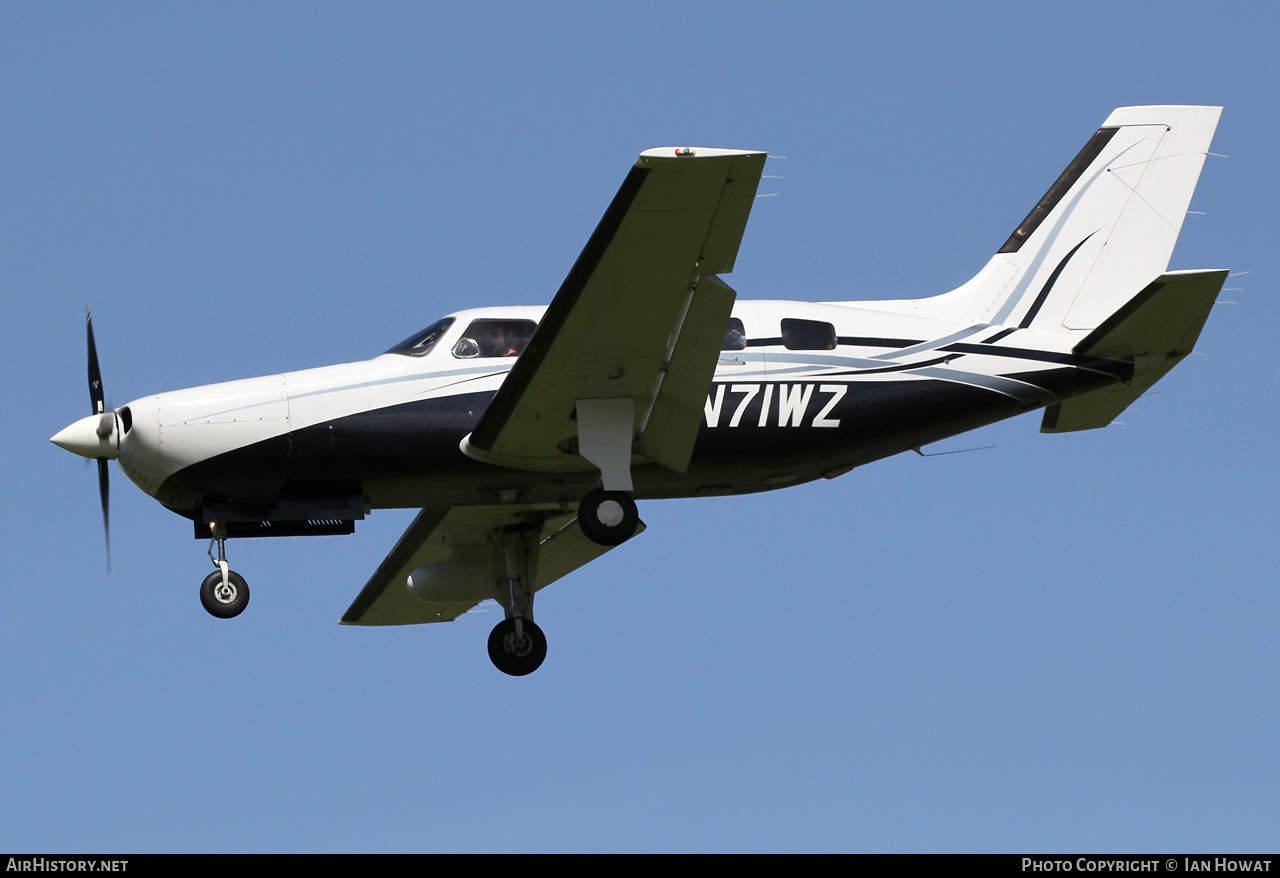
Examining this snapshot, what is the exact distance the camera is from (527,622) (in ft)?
64.6

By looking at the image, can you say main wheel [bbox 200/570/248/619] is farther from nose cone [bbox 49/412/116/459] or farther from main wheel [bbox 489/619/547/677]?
main wheel [bbox 489/619/547/677]

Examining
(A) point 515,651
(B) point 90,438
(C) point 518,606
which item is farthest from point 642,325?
(B) point 90,438

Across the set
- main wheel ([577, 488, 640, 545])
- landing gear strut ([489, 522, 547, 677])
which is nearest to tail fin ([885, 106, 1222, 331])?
main wheel ([577, 488, 640, 545])

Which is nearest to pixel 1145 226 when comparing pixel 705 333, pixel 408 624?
pixel 705 333

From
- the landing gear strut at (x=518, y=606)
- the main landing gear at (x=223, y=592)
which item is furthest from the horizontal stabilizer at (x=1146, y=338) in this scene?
the main landing gear at (x=223, y=592)

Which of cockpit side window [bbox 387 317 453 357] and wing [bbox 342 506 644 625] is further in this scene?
wing [bbox 342 506 644 625]

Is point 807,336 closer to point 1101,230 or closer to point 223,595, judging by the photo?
point 1101,230

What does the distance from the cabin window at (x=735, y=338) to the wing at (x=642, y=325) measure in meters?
1.11

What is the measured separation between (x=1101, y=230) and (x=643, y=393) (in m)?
7.31

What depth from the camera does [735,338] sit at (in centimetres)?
1762

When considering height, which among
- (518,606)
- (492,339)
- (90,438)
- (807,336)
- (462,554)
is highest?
(492,339)

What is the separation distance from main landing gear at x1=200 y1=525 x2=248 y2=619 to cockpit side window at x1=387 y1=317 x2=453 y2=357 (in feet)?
9.86

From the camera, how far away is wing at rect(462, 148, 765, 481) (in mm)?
14180

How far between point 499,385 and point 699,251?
131 inches
